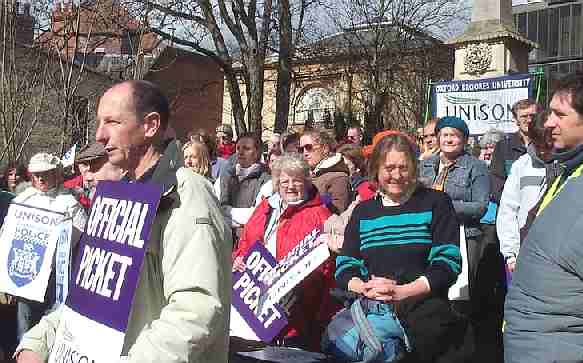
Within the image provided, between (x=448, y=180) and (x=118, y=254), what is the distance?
13.4 ft

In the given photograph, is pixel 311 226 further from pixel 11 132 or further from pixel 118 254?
pixel 11 132

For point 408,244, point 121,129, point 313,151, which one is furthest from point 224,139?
point 121,129

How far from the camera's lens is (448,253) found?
4.29 m

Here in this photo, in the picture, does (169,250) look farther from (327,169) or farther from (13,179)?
(13,179)

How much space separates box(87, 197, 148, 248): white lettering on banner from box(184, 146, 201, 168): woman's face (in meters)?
4.60

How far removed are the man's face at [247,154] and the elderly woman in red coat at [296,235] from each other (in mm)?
2236

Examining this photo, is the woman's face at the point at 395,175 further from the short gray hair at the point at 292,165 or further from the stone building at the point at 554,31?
the stone building at the point at 554,31

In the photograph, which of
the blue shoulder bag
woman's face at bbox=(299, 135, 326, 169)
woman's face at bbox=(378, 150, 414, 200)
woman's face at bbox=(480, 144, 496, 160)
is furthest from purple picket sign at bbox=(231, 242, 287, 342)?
woman's face at bbox=(480, 144, 496, 160)

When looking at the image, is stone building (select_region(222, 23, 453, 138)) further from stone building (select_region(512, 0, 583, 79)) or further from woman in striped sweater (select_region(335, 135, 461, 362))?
woman in striped sweater (select_region(335, 135, 461, 362))

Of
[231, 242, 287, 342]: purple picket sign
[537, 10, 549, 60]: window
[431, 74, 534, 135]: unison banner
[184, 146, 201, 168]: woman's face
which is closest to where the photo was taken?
[231, 242, 287, 342]: purple picket sign

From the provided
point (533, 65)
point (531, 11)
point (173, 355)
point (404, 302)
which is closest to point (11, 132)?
point (404, 302)

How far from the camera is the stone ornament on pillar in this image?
11.7m

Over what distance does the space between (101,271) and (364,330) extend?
6.51 ft

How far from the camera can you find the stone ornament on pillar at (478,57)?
38.4 feet
